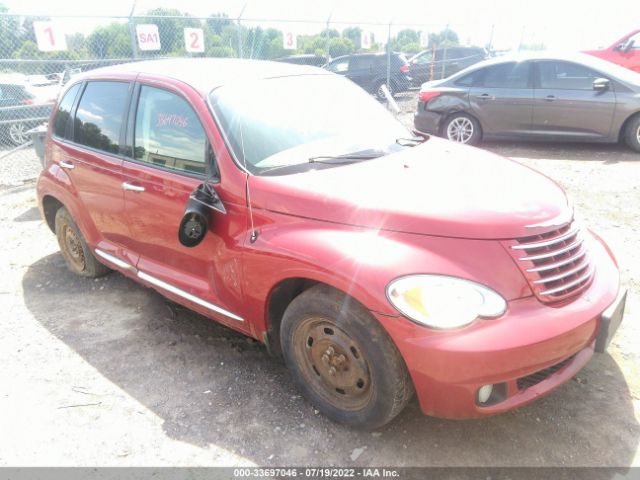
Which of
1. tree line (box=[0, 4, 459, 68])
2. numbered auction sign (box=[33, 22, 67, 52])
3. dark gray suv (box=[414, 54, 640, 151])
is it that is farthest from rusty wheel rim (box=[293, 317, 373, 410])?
tree line (box=[0, 4, 459, 68])

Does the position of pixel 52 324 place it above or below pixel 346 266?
below

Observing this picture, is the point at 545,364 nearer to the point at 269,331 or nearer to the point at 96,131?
the point at 269,331

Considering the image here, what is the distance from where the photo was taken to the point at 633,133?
301 inches

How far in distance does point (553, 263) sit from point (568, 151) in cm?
676

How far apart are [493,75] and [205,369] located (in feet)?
24.3

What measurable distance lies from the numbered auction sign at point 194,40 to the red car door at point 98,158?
6.63 metres

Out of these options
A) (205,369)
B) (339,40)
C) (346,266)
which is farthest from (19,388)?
(339,40)

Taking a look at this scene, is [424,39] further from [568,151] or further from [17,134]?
[17,134]

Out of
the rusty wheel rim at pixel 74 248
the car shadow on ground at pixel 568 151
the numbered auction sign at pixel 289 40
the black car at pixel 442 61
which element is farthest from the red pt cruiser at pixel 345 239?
the black car at pixel 442 61

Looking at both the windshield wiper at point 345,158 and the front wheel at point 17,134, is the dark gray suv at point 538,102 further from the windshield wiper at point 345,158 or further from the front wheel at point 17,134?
the front wheel at point 17,134

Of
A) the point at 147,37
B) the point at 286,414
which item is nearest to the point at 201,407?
the point at 286,414

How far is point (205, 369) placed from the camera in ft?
10.8

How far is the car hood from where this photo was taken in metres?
2.39

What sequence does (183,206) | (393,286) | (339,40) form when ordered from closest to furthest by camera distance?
(393,286)
(183,206)
(339,40)
